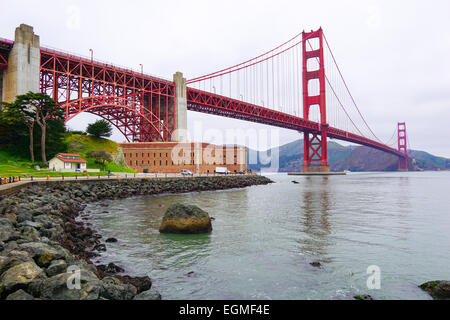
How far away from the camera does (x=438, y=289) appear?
7543 millimetres

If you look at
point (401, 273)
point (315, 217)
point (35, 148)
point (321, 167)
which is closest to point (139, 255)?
point (401, 273)

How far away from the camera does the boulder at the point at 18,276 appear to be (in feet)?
17.4

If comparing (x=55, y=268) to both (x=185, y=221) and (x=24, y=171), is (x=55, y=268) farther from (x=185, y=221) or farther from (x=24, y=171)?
(x=24, y=171)

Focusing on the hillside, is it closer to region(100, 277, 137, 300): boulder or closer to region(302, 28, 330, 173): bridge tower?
region(100, 277, 137, 300): boulder

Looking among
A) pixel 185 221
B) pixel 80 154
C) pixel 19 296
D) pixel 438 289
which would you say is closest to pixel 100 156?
pixel 80 154

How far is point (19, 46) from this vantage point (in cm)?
4597

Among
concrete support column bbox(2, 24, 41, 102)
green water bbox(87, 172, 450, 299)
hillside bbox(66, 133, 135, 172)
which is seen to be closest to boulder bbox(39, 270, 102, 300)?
green water bbox(87, 172, 450, 299)

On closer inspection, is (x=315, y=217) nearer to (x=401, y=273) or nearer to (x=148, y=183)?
(x=401, y=273)

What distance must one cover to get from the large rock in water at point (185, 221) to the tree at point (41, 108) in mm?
36297

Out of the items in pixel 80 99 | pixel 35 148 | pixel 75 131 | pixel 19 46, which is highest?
pixel 19 46

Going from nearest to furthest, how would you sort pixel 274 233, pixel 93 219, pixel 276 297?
pixel 276 297, pixel 274 233, pixel 93 219

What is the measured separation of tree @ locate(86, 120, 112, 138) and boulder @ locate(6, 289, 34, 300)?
59.8 metres

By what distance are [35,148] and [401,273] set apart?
49.2 meters

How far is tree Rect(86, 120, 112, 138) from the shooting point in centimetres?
6003
